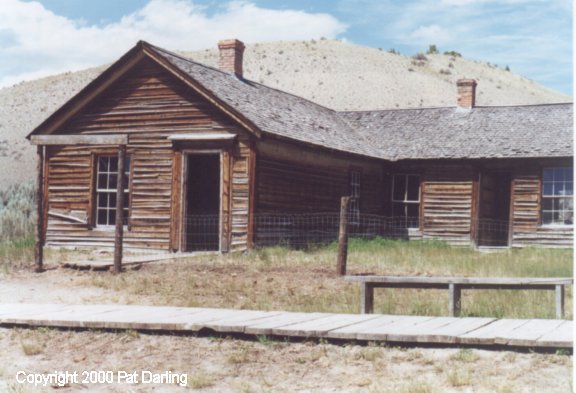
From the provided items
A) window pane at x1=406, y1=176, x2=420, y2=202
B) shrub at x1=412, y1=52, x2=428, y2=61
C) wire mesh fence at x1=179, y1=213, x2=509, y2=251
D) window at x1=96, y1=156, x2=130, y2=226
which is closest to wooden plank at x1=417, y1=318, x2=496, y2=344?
wire mesh fence at x1=179, y1=213, x2=509, y2=251

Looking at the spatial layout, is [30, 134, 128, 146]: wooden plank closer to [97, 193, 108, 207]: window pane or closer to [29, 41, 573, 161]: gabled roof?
[29, 41, 573, 161]: gabled roof

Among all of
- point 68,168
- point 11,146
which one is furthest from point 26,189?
point 11,146

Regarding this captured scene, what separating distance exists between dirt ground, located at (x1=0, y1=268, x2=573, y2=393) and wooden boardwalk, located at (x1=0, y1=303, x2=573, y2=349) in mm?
86

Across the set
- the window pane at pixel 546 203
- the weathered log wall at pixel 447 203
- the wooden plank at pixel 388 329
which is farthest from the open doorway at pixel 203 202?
the wooden plank at pixel 388 329

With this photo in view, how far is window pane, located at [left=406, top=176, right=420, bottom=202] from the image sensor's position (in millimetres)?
23141

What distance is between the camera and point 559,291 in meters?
8.12

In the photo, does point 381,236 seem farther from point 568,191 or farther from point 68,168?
point 68,168

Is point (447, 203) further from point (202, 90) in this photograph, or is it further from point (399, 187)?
point (202, 90)

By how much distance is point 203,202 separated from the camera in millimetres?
20859

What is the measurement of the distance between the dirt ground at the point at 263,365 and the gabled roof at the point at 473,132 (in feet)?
50.8

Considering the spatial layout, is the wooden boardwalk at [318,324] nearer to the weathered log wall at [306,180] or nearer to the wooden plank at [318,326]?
the wooden plank at [318,326]

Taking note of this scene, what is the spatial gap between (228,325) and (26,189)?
28.4 m

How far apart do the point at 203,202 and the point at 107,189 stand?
292 centimetres

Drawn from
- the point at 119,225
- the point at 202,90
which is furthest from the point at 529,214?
the point at 119,225
